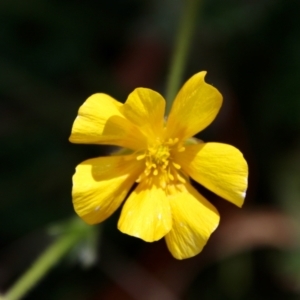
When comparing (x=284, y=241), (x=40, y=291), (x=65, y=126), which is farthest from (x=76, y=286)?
(x=284, y=241)

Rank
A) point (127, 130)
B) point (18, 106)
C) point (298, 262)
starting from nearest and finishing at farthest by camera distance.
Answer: point (127, 130) < point (298, 262) < point (18, 106)

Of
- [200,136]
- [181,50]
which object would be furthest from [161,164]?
[200,136]

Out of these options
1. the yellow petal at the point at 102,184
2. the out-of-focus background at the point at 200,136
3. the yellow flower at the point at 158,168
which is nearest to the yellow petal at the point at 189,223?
the yellow flower at the point at 158,168

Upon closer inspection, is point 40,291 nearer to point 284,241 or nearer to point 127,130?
point 284,241

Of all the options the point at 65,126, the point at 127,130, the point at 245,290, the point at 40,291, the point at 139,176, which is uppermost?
the point at 127,130

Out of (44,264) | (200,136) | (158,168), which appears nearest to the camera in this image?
(158,168)

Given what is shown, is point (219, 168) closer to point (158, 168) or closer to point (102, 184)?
point (158, 168)
